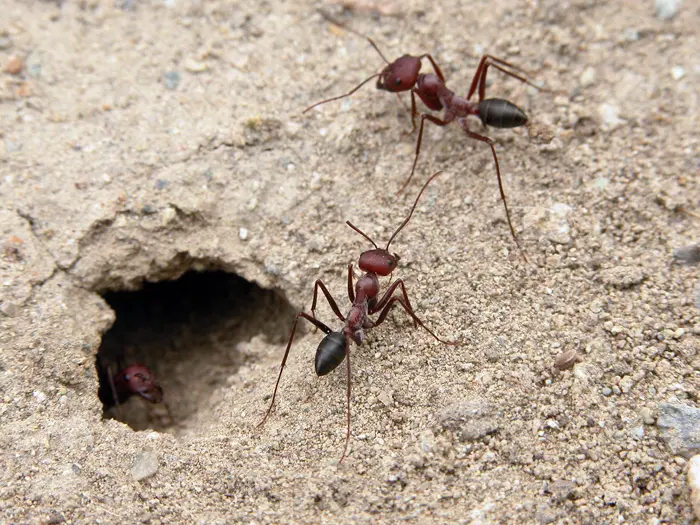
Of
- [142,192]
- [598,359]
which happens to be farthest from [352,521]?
[142,192]

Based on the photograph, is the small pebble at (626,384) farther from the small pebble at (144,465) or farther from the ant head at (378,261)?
the small pebble at (144,465)

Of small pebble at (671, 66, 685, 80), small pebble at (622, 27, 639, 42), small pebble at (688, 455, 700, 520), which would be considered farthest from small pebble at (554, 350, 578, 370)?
small pebble at (622, 27, 639, 42)

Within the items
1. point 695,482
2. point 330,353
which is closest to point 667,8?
point 695,482

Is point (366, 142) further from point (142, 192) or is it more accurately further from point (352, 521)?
point (352, 521)

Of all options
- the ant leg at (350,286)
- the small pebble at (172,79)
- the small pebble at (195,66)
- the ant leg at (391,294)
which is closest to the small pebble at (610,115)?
the ant leg at (391,294)

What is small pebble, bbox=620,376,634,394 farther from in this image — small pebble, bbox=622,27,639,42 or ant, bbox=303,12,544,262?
small pebble, bbox=622,27,639,42

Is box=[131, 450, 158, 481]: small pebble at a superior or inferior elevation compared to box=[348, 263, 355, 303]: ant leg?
inferior
